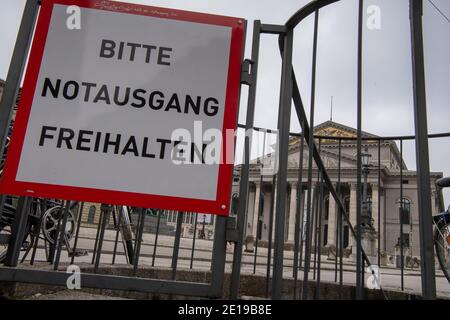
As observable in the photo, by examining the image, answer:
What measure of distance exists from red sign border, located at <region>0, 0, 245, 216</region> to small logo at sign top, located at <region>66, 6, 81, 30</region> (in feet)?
0.11

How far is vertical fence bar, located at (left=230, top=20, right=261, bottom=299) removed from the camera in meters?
1.94

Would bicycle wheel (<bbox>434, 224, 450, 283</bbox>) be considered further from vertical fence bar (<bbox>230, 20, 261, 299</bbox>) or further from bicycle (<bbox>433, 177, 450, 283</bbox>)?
vertical fence bar (<bbox>230, 20, 261, 299</bbox>)

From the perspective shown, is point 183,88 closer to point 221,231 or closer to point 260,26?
point 260,26

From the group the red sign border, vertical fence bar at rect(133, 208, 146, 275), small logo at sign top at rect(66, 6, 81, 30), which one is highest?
small logo at sign top at rect(66, 6, 81, 30)

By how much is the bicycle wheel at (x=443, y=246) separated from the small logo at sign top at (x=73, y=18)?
418 cm

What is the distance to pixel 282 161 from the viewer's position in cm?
195

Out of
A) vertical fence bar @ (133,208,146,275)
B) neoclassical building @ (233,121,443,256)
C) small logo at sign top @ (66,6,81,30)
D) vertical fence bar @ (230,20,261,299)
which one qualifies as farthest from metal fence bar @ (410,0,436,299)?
small logo at sign top @ (66,6,81,30)

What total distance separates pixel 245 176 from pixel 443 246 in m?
3.38

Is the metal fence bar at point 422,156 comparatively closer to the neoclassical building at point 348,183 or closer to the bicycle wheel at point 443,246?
the neoclassical building at point 348,183

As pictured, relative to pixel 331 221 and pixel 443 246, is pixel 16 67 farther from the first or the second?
pixel 331 221

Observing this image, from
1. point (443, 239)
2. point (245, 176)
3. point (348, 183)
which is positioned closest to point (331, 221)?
point (348, 183)

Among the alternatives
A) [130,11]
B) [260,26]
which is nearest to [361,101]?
[260,26]

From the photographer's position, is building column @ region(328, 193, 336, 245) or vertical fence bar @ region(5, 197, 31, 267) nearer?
vertical fence bar @ region(5, 197, 31, 267)

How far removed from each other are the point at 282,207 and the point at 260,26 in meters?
1.07
